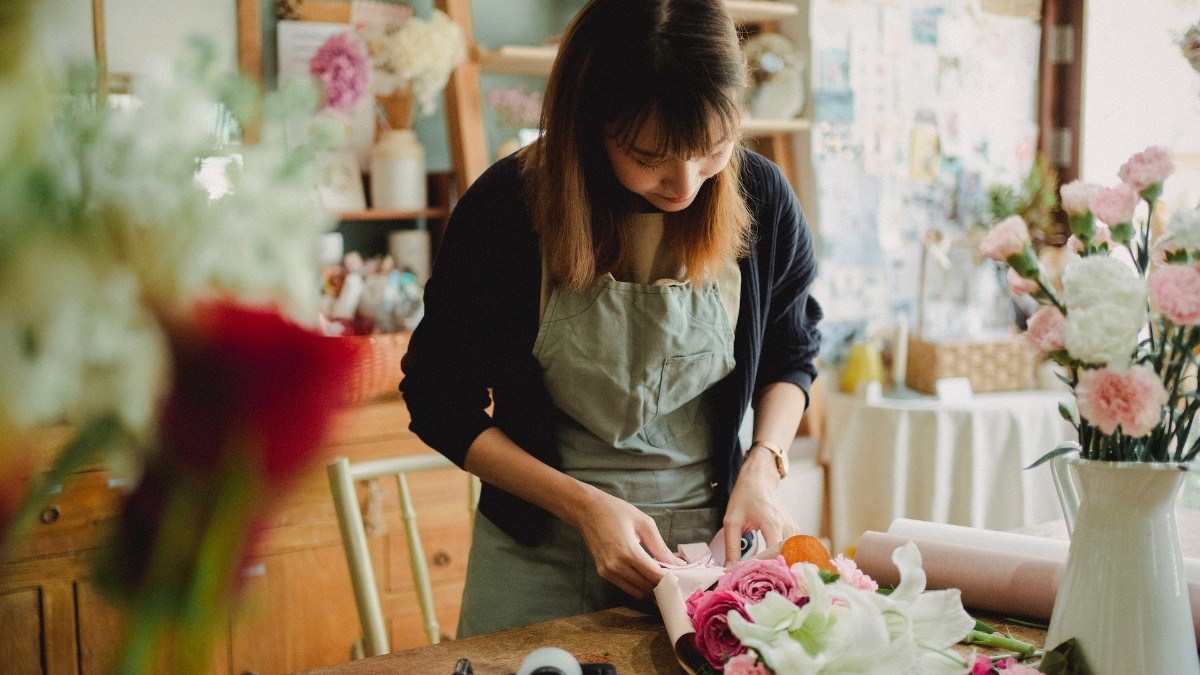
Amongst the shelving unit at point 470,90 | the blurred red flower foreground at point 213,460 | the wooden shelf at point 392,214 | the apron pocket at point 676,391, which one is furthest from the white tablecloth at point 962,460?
the blurred red flower foreground at point 213,460

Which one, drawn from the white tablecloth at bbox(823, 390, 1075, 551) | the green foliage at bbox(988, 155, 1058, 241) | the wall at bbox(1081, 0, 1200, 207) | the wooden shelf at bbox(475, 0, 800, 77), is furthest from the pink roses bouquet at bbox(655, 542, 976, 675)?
the wall at bbox(1081, 0, 1200, 207)

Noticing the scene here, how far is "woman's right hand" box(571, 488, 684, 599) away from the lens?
1140 mm

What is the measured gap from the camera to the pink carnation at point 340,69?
264 cm

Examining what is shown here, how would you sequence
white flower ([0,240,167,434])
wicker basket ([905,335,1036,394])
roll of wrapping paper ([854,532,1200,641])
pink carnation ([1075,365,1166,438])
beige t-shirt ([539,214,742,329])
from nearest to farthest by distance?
white flower ([0,240,167,434]) → pink carnation ([1075,365,1166,438]) → roll of wrapping paper ([854,532,1200,641]) → beige t-shirt ([539,214,742,329]) → wicker basket ([905,335,1036,394])

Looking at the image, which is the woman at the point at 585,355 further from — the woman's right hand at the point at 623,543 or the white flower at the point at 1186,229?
the white flower at the point at 1186,229

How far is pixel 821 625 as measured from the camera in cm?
81

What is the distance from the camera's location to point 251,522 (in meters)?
0.31

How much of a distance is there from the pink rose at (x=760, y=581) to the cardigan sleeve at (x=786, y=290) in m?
0.65

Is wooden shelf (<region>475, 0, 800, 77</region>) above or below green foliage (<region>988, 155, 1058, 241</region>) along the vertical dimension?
above

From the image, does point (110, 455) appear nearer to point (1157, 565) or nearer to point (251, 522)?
point (251, 522)

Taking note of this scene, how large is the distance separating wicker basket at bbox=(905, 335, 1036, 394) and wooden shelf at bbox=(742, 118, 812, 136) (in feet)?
2.73

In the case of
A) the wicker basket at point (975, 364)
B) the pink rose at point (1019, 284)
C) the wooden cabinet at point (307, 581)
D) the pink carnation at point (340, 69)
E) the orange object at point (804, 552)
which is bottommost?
the wooden cabinet at point (307, 581)

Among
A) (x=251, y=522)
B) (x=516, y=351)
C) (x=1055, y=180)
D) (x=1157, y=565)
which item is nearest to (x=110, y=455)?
(x=251, y=522)

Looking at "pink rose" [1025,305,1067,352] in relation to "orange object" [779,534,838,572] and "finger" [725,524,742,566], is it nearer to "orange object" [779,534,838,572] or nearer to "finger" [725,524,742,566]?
"orange object" [779,534,838,572]
